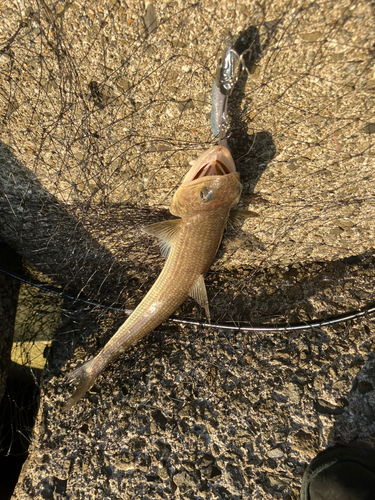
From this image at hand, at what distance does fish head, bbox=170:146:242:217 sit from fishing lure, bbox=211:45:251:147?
11 cm

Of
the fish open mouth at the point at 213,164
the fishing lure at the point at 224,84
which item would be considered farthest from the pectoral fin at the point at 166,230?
the fishing lure at the point at 224,84

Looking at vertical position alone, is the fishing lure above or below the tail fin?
above

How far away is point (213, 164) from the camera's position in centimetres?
146

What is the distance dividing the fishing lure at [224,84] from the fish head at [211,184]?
11 centimetres

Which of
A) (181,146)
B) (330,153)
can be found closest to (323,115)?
(330,153)

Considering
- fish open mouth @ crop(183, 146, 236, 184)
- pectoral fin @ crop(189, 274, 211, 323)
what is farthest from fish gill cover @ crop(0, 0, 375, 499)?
pectoral fin @ crop(189, 274, 211, 323)

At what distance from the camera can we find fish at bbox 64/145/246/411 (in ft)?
4.90

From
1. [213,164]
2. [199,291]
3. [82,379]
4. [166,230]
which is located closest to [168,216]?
[166,230]

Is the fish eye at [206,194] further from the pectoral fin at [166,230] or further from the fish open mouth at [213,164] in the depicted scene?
the pectoral fin at [166,230]

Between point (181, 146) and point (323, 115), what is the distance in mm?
713

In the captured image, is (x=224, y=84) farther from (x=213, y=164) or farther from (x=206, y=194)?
(x=206, y=194)

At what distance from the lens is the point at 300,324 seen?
2121mm

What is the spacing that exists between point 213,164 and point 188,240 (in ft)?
1.40

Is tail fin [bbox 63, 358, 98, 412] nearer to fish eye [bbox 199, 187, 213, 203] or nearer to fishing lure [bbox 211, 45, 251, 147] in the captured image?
fish eye [bbox 199, 187, 213, 203]
